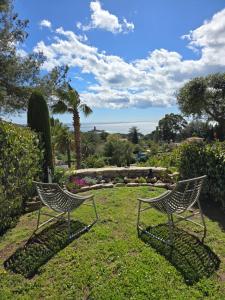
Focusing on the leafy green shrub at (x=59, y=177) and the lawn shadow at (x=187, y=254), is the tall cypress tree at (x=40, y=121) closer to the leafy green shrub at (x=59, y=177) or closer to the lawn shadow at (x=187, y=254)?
the leafy green shrub at (x=59, y=177)

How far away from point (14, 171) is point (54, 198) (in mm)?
1295

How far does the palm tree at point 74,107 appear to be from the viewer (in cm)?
1427

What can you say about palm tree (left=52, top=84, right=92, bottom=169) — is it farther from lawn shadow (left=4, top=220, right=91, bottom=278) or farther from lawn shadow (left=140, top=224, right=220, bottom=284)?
lawn shadow (left=140, top=224, right=220, bottom=284)

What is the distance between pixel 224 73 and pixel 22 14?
864cm

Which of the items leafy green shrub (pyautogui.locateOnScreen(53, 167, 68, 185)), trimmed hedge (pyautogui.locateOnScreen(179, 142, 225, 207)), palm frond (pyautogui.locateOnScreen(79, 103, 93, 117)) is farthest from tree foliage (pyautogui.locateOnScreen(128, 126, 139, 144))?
trimmed hedge (pyautogui.locateOnScreen(179, 142, 225, 207))

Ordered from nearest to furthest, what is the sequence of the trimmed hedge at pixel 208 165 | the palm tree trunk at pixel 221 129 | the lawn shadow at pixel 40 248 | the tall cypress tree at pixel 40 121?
the lawn shadow at pixel 40 248
the trimmed hedge at pixel 208 165
the tall cypress tree at pixel 40 121
the palm tree trunk at pixel 221 129

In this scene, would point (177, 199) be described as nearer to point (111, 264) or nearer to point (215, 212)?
point (111, 264)

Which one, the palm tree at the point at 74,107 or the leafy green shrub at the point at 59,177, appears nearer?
the leafy green shrub at the point at 59,177

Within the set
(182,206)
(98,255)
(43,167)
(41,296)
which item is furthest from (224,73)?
(41,296)

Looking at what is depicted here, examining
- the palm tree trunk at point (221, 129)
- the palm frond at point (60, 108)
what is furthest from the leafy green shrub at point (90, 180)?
the palm tree trunk at point (221, 129)

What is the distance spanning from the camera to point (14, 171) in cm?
513

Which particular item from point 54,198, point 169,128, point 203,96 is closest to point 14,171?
point 54,198

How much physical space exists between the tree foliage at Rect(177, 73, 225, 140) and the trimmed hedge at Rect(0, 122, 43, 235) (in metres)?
8.47

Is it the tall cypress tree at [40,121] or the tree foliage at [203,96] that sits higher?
the tree foliage at [203,96]
